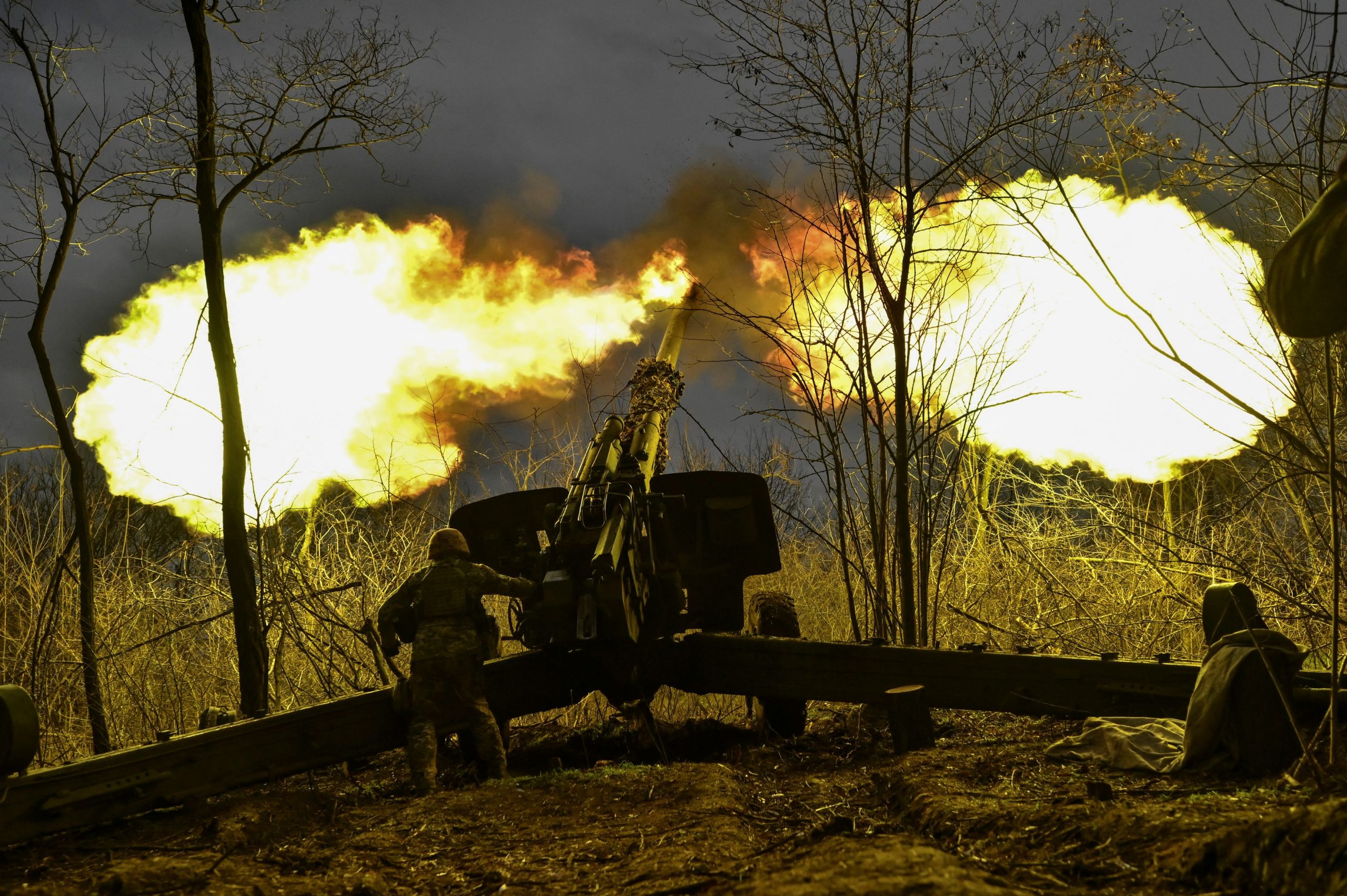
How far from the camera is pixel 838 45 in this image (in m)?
7.67

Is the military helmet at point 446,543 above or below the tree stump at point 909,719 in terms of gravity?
above

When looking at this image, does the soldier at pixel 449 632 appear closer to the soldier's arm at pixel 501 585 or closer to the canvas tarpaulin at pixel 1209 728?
the soldier's arm at pixel 501 585

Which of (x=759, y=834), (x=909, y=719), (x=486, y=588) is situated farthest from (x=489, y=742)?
(x=759, y=834)

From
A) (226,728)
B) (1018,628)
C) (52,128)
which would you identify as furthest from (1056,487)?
(52,128)

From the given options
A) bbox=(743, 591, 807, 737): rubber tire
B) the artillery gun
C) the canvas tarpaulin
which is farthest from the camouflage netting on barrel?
the canvas tarpaulin

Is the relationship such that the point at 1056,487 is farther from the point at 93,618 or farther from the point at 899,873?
the point at 93,618

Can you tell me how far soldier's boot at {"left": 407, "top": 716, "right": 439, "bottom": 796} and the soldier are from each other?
0.09 ft

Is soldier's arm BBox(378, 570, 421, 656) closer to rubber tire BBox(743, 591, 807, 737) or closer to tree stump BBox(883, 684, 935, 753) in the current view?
rubber tire BBox(743, 591, 807, 737)

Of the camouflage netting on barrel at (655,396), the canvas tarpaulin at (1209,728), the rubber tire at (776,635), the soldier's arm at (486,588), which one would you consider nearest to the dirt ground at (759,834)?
the canvas tarpaulin at (1209,728)

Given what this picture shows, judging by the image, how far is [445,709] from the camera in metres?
6.23

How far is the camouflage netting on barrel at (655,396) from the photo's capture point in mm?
8156

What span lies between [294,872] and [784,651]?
3.32 m

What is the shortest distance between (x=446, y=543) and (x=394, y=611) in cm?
51

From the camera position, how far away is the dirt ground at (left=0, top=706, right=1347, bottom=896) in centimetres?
301
